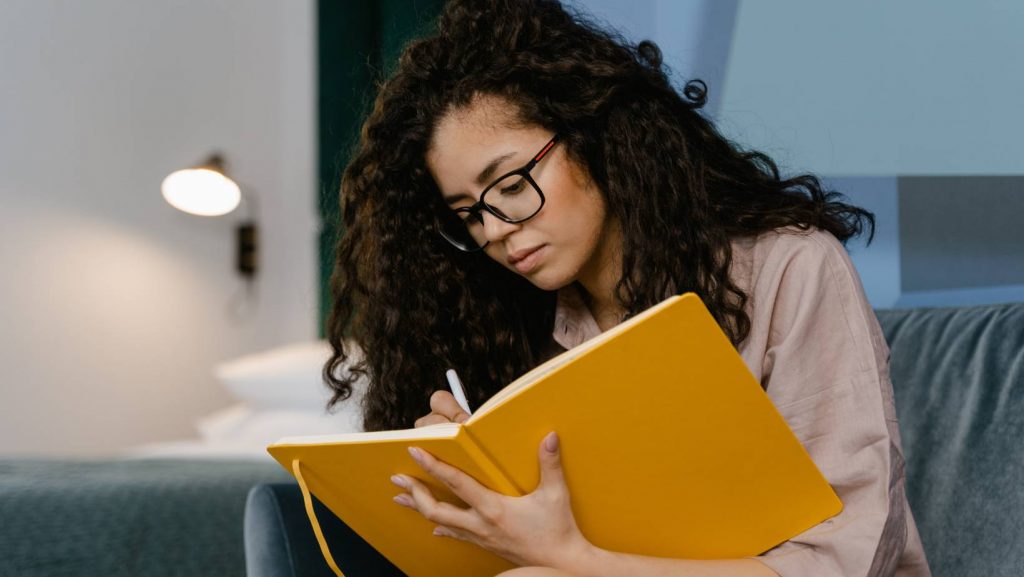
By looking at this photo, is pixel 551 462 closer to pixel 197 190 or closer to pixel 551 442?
pixel 551 442

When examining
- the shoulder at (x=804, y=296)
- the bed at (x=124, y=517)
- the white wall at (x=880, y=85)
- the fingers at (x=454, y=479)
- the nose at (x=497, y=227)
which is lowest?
the bed at (x=124, y=517)

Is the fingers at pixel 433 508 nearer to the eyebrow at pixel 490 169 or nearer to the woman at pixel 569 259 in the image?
the woman at pixel 569 259

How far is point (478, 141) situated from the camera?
1067 millimetres

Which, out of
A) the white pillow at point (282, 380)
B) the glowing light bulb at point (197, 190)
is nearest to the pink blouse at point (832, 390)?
the white pillow at point (282, 380)

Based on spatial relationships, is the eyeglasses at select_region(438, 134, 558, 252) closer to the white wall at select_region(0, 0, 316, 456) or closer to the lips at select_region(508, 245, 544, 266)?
the lips at select_region(508, 245, 544, 266)

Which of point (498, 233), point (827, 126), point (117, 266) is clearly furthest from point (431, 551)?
point (117, 266)

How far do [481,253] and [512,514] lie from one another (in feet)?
1.85

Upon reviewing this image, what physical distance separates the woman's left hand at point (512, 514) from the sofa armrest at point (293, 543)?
0.24 metres

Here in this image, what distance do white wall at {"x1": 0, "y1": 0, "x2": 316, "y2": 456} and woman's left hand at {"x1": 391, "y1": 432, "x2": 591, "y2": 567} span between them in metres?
2.00

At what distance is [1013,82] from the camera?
1160 mm

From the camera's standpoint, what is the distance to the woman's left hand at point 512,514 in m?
0.79

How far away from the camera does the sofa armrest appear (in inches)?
41.0

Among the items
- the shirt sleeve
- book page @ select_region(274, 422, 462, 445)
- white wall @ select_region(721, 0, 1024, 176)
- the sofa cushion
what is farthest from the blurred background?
book page @ select_region(274, 422, 462, 445)

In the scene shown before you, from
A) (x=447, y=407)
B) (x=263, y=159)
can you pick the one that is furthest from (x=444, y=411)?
(x=263, y=159)
